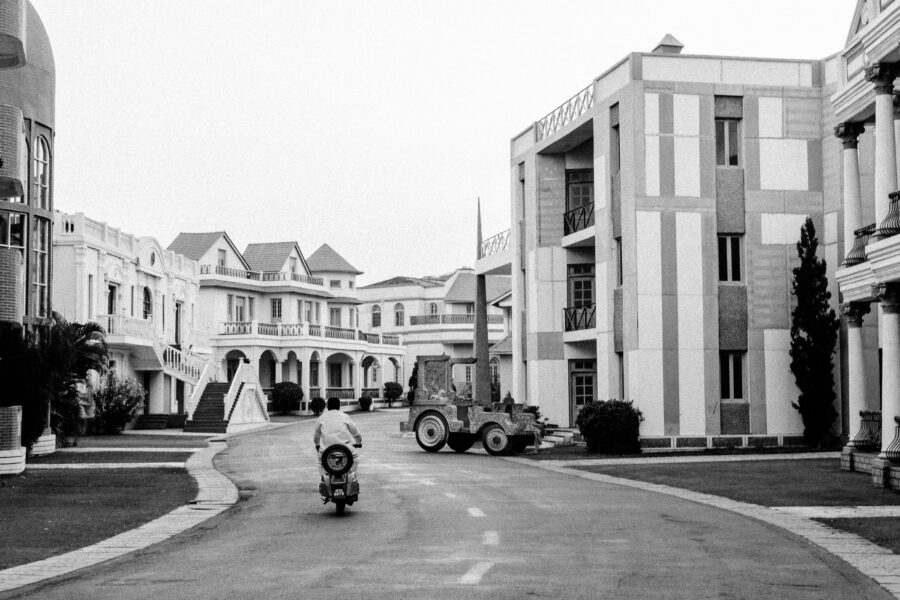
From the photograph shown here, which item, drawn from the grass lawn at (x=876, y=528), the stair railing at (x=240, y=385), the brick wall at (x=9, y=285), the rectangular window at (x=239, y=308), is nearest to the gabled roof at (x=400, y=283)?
the rectangular window at (x=239, y=308)

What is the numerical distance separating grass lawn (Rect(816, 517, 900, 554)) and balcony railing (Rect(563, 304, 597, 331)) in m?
22.4

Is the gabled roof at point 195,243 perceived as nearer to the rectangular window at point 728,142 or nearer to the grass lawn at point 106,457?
the grass lawn at point 106,457

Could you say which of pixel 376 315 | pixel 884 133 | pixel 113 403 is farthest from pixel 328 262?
pixel 884 133

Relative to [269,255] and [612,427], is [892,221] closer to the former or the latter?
[612,427]

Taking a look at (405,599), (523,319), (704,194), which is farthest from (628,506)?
(523,319)

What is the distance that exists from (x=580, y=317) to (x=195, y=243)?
36.9m

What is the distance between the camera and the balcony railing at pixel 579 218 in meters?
37.9

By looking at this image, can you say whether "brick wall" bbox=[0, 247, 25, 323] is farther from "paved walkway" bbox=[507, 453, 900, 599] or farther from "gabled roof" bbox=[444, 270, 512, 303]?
"gabled roof" bbox=[444, 270, 512, 303]

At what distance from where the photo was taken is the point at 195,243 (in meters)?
69.2

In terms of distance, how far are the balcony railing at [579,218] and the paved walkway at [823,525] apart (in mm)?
14669

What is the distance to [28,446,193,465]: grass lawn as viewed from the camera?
90.9 feet

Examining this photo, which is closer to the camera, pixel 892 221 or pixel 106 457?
pixel 892 221

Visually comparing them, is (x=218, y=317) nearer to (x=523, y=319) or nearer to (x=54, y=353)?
(x=523, y=319)

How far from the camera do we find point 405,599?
8.80m
